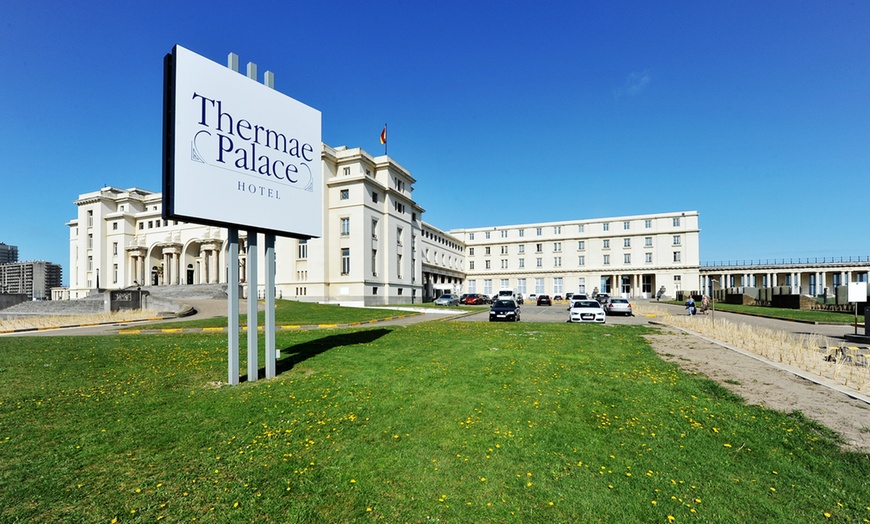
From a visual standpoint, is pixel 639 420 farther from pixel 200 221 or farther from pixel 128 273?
pixel 128 273

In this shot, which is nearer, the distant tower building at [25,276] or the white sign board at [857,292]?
the white sign board at [857,292]

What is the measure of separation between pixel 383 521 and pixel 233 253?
733 centimetres

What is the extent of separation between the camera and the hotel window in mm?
47906

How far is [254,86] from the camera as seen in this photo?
935 cm

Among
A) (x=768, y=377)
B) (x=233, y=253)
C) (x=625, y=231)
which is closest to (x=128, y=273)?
(x=233, y=253)

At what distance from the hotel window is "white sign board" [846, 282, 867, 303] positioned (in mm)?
42052

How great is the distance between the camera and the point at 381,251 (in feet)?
167

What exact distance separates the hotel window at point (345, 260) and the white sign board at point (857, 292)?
42.1m

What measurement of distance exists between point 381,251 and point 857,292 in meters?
42.3

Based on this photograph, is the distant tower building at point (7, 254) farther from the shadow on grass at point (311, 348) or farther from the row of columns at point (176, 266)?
the shadow on grass at point (311, 348)

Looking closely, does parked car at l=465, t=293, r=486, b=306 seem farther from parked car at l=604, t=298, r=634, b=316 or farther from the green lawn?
the green lawn

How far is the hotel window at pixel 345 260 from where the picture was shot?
47906 mm

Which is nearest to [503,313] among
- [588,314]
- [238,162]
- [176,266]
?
[588,314]

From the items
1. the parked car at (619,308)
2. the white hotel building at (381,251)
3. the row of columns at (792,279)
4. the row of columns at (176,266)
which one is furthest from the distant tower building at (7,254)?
the row of columns at (792,279)
